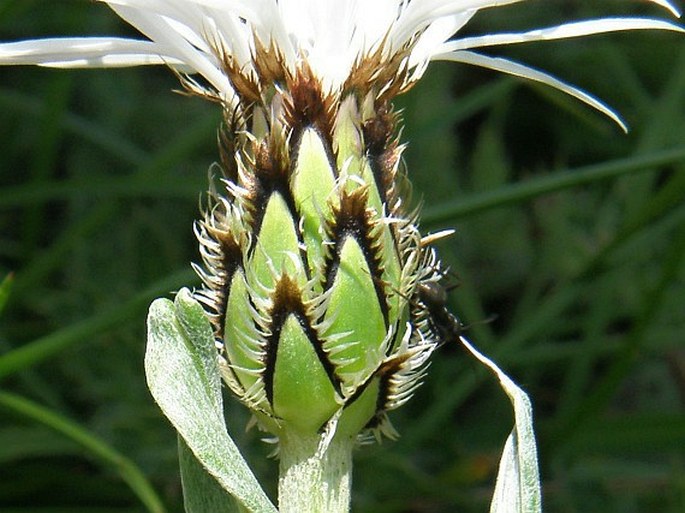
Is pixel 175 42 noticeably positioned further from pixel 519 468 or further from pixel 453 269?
pixel 453 269

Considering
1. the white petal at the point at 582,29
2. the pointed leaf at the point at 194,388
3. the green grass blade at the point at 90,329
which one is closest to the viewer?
the pointed leaf at the point at 194,388

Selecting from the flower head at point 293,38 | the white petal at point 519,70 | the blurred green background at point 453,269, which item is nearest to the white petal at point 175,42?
the flower head at point 293,38

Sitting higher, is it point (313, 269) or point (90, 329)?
point (90, 329)

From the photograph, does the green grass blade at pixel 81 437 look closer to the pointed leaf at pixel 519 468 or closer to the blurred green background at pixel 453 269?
the blurred green background at pixel 453 269

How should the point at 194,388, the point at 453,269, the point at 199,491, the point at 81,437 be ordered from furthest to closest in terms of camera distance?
the point at 453,269 → the point at 81,437 → the point at 199,491 → the point at 194,388

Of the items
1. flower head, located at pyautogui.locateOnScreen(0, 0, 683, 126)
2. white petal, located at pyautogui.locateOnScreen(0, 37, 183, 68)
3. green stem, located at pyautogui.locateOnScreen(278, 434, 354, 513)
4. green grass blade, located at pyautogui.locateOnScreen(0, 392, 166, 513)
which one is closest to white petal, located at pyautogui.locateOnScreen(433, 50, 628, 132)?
flower head, located at pyautogui.locateOnScreen(0, 0, 683, 126)

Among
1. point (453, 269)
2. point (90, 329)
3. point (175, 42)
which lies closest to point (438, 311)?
point (175, 42)

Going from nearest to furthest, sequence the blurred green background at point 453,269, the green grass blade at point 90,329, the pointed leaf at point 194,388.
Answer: the pointed leaf at point 194,388
the green grass blade at point 90,329
the blurred green background at point 453,269

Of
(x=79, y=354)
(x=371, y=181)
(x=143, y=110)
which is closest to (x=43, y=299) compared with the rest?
(x=79, y=354)
